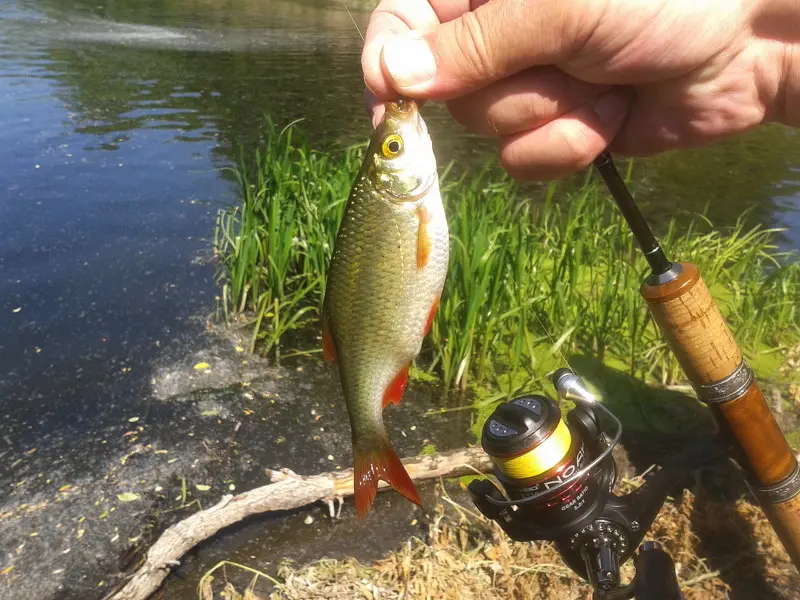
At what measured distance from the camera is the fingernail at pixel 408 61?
161 centimetres

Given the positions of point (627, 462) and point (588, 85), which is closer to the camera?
point (588, 85)

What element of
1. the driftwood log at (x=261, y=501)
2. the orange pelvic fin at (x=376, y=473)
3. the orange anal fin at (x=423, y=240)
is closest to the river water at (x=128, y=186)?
the driftwood log at (x=261, y=501)

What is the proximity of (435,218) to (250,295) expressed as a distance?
3148 mm

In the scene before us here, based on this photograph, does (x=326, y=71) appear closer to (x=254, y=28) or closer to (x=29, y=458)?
(x=254, y=28)

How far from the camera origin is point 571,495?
183 centimetres

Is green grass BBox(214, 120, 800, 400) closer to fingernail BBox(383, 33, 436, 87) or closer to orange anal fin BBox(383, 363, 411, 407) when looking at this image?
orange anal fin BBox(383, 363, 411, 407)

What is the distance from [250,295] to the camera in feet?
15.0

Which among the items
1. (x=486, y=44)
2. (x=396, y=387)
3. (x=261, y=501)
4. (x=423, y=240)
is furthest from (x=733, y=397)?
(x=261, y=501)

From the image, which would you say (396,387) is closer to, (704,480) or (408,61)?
(408,61)

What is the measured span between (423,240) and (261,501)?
175cm

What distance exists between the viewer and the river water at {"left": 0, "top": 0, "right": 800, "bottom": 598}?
152 inches

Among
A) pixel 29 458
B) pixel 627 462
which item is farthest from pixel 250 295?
pixel 627 462

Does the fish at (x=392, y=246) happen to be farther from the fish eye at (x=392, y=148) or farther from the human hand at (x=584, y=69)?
the human hand at (x=584, y=69)

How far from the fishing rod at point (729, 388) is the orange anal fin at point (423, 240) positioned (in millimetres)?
913
